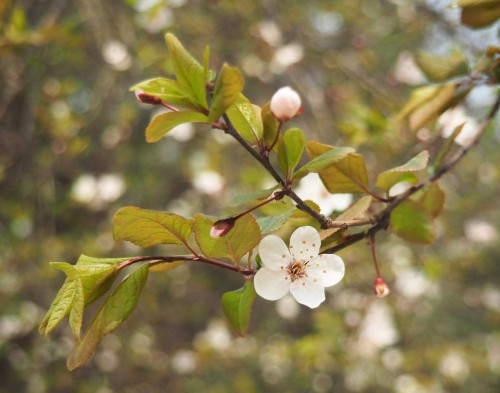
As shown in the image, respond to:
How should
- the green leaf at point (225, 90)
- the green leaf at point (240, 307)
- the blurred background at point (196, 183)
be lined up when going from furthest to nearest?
the blurred background at point (196, 183), the green leaf at point (240, 307), the green leaf at point (225, 90)

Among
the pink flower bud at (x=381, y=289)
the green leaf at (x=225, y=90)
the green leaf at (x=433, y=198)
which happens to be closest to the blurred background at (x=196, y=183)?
the green leaf at (x=433, y=198)

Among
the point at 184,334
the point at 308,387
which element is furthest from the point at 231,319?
the point at 184,334

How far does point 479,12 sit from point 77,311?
599mm

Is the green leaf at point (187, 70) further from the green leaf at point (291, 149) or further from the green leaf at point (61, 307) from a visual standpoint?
the green leaf at point (61, 307)

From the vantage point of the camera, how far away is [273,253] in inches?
21.8

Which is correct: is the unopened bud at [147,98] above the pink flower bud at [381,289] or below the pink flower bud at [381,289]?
above

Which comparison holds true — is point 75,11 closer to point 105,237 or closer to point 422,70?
point 105,237

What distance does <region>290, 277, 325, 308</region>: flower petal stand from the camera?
552 millimetres

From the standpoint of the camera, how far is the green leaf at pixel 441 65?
2.53 ft

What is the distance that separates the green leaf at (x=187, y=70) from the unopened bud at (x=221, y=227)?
119mm

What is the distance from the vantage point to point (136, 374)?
298 centimetres

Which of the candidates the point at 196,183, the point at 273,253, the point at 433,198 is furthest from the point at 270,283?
the point at 196,183

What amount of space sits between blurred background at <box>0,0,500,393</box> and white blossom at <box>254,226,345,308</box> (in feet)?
3.31

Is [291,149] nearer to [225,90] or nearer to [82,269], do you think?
[225,90]
